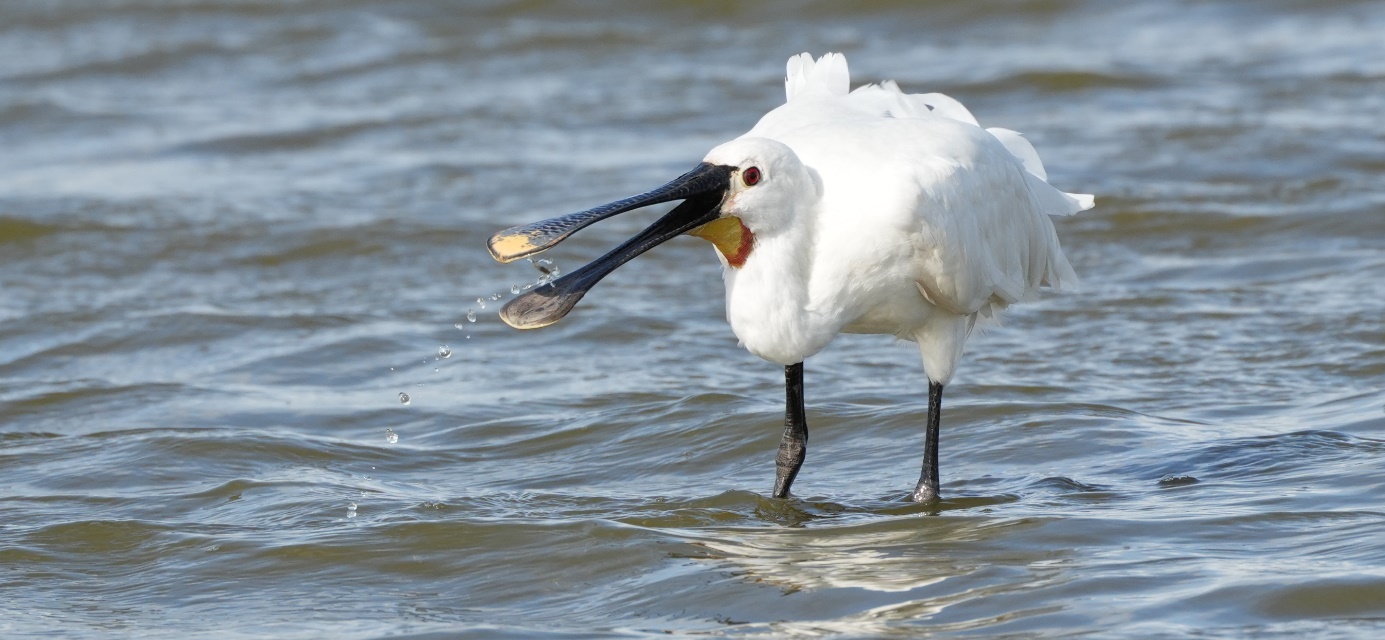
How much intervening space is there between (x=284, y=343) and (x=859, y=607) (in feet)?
17.5

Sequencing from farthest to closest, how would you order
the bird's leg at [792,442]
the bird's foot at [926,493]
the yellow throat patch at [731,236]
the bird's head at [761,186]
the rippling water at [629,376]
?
the bird's leg at [792,442] → the bird's foot at [926,493] → the yellow throat patch at [731,236] → the bird's head at [761,186] → the rippling water at [629,376]

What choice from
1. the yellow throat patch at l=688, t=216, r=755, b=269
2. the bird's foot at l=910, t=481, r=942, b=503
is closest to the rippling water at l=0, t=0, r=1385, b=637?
the bird's foot at l=910, t=481, r=942, b=503

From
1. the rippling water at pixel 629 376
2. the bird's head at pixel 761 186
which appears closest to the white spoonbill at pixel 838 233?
the bird's head at pixel 761 186

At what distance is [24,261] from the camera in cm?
1248

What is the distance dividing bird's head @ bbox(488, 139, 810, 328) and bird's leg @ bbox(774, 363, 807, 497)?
110 cm

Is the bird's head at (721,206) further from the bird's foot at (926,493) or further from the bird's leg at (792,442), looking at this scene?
the bird's foot at (926,493)

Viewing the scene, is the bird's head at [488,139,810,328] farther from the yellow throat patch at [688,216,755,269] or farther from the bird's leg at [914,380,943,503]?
the bird's leg at [914,380,943,503]

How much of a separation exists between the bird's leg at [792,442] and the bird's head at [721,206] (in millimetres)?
1104

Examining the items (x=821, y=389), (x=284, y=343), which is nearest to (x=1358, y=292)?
(x=821, y=389)

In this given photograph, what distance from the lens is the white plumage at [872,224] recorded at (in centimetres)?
641

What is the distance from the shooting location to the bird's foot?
23.8 ft

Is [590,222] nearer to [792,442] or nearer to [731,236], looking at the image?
[731,236]

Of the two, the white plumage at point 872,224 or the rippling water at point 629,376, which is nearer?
the rippling water at point 629,376

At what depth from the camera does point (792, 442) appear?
24.8 ft
